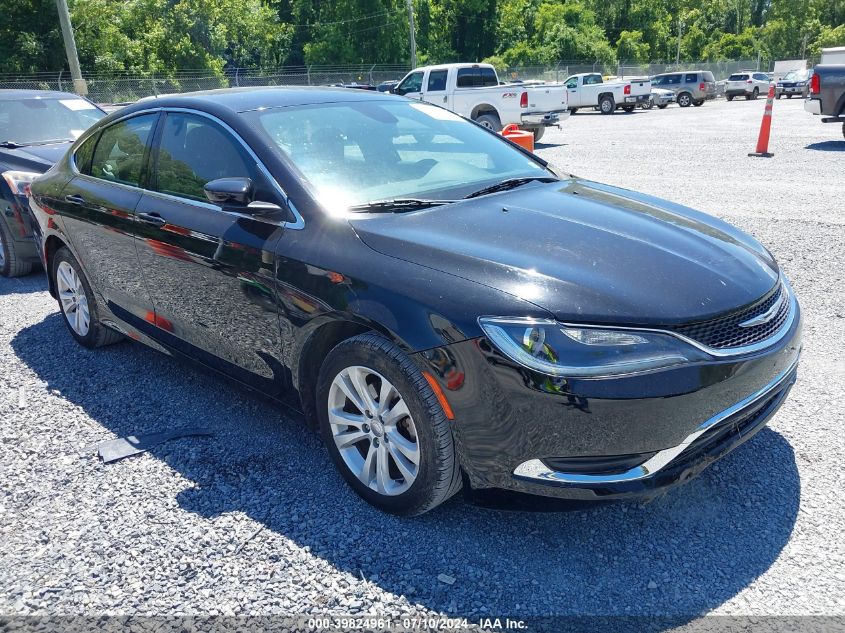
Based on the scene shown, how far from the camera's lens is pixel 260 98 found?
3926mm

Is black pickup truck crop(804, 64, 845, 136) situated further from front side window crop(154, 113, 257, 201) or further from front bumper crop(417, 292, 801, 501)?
front side window crop(154, 113, 257, 201)

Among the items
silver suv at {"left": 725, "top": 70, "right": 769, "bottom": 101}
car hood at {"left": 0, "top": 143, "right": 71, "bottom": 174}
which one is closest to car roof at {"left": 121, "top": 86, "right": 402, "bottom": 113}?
car hood at {"left": 0, "top": 143, "right": 71, "bottom": 174}

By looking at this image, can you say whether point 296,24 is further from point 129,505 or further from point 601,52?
point 129,505

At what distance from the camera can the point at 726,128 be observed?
2047cm

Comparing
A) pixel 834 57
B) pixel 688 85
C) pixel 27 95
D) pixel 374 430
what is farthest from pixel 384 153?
pixel 688 85

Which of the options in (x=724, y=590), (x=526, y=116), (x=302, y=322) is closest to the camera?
(x=724, y=590)

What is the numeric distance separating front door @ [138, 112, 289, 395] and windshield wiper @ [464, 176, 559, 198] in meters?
1.04

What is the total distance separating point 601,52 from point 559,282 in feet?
202

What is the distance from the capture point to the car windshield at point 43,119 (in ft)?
25.5

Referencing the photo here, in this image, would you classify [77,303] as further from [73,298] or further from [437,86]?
[437,86]

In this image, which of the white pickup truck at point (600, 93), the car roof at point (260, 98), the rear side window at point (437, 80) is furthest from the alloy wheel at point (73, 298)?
the white pickup truck at point (600, 93)

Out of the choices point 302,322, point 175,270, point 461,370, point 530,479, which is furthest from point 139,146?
point 530,479

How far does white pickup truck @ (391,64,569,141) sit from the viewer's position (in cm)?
1789

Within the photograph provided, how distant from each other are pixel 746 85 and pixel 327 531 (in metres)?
43.6
